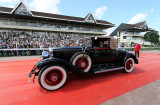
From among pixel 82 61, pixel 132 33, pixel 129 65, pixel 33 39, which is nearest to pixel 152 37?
pixel 132 33

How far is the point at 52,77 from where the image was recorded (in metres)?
2.40

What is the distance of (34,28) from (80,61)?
17.9 m

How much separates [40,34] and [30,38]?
223cm

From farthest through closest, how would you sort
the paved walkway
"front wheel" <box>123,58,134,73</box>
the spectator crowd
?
1. the spectator crowd
2. "front wheel" <box>123,58,134,73</box>
3. the paved walkway

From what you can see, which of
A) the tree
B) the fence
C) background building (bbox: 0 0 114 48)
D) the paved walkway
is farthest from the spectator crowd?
the tree

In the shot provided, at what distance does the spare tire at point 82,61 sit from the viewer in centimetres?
279

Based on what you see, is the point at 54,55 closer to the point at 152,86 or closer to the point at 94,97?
the point at 94,97

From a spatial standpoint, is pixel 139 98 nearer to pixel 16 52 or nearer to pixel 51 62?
pixel 51 62

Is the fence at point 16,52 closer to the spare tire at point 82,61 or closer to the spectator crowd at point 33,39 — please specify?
the spectator crowd at point 33,39

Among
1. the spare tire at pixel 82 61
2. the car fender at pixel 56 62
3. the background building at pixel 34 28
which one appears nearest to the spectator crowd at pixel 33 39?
the background building at pixel 34 28

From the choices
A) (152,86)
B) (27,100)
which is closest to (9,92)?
(27,100)

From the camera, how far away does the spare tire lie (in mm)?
2795

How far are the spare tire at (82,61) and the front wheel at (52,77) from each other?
0.51m

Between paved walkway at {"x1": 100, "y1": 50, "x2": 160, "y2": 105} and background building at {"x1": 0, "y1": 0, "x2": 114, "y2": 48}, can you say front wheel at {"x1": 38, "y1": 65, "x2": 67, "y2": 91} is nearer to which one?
paved walkway at {"x1": 100, "y1": 50, "x2": 160, "y2": 105}
